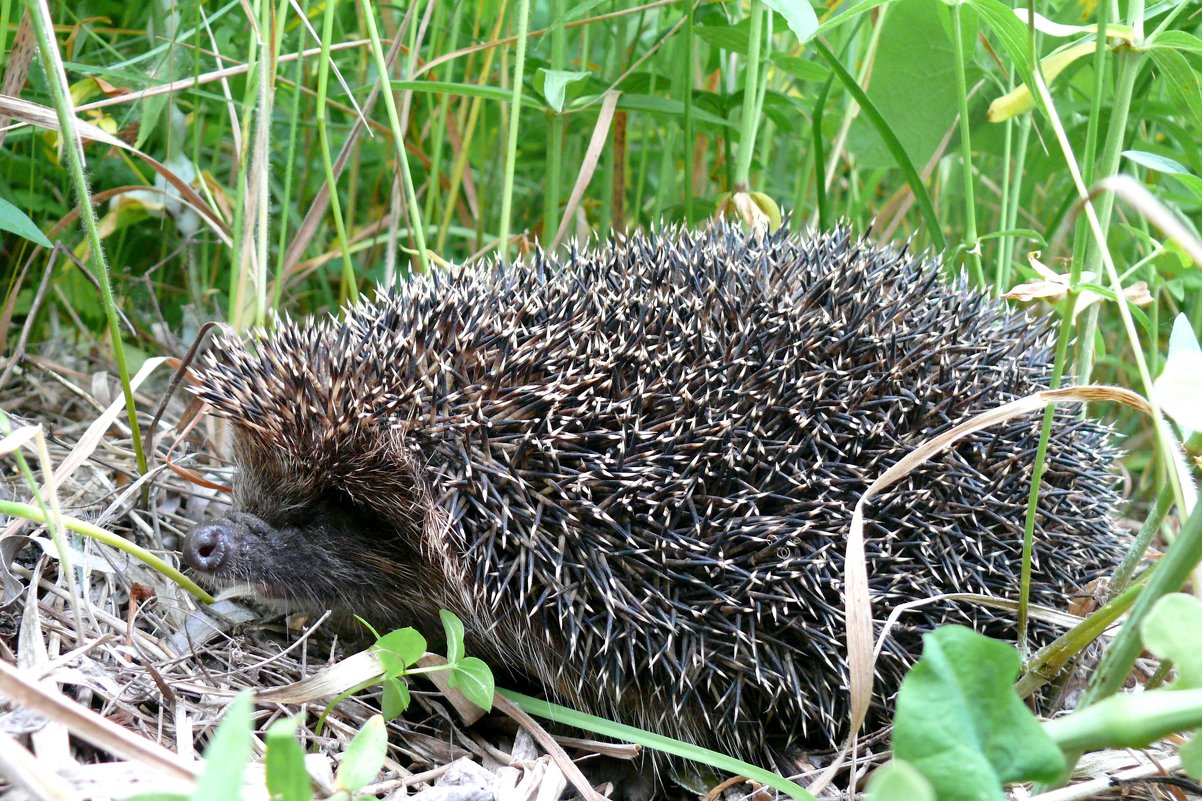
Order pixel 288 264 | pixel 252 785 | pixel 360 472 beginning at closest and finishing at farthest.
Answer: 1. pixel 252 785
2. pixel 360 472
3. pixel 288 264

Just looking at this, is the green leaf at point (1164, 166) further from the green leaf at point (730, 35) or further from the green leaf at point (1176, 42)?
the green leaf at point (730, 35)

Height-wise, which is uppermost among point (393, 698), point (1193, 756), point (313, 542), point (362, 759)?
point (1193, 756)

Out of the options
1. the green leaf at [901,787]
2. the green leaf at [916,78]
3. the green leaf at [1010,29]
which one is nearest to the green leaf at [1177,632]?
the green leaf at [901,787]

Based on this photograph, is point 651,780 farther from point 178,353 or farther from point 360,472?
point 178,353

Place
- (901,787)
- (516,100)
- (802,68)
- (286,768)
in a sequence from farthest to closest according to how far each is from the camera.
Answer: (802,68), (516,100), (286,768), (901,787)

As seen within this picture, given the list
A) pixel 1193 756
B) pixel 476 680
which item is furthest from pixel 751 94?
pixel 1193 756

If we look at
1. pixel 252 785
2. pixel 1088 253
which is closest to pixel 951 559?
pixel 1088 253

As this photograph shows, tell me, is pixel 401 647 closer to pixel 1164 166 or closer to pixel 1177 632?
pixel 1177 632
